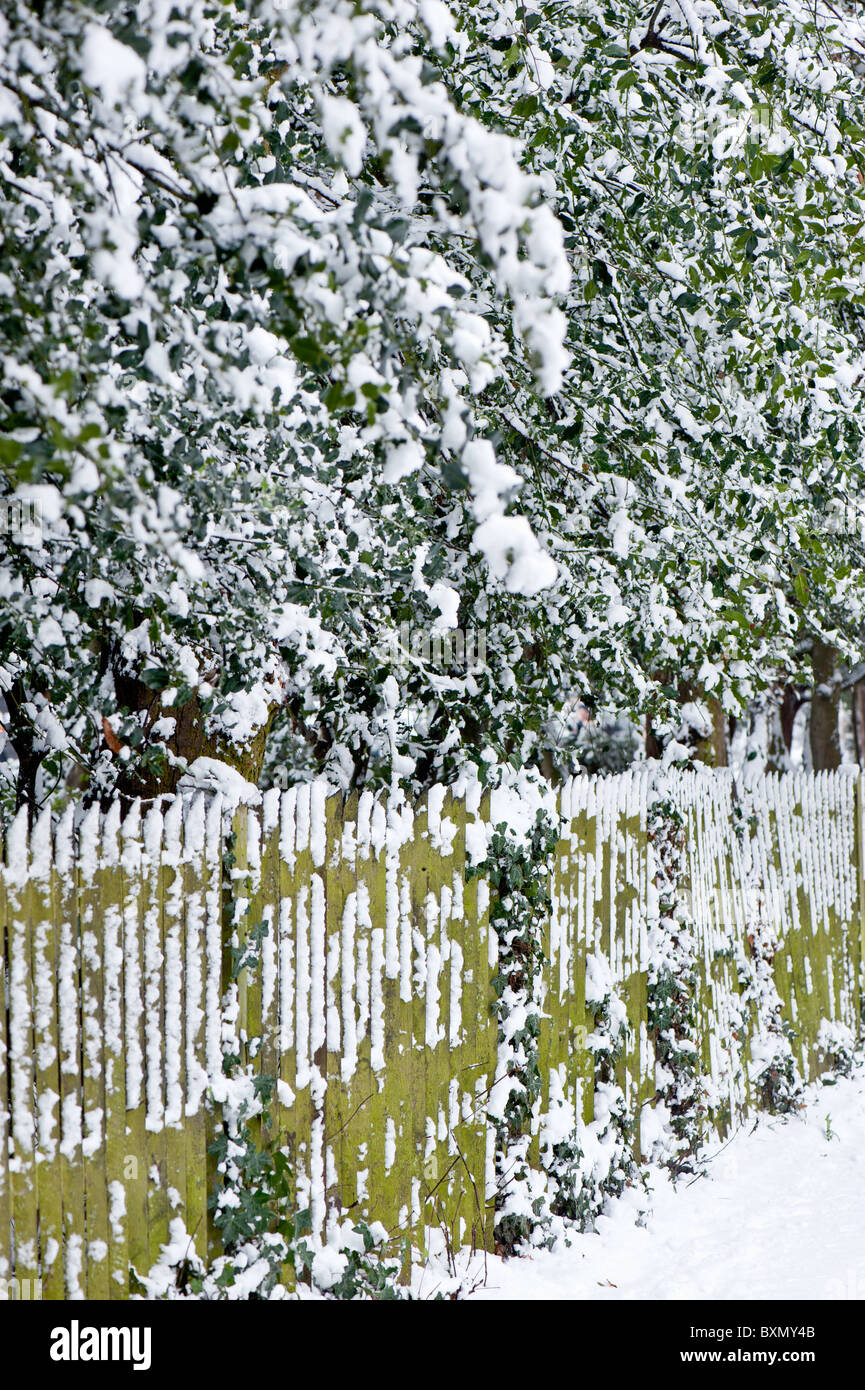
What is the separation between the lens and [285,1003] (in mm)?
4203

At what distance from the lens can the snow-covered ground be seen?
16.3ft

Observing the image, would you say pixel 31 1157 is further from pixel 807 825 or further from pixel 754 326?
pixel 807 825

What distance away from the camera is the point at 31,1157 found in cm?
329

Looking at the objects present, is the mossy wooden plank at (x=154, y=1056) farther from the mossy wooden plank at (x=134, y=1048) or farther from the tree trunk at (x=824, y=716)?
the tree trunk at (x=824, y=716)

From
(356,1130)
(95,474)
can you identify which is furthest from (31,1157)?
(95,474)

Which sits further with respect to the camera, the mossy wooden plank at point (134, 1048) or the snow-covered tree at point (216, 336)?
the mossy wooden plank at point (134, 1048)

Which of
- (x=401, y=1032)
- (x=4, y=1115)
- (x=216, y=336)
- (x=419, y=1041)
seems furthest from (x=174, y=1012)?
(x=216, y=336)

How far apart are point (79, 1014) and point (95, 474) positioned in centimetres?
167

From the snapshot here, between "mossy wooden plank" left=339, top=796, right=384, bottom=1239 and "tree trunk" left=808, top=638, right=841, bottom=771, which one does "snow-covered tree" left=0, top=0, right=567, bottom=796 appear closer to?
"mossy wooden plank" left=339, top=796, right=384, bottom=1239

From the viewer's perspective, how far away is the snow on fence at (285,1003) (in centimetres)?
337

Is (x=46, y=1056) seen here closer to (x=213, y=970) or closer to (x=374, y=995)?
(x=213, y=970)

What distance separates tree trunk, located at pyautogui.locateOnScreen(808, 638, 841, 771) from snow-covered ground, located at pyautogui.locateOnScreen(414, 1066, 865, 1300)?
6974 mm

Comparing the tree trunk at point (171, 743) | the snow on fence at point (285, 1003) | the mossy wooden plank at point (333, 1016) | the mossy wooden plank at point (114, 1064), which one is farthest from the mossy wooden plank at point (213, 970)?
the tree trunk at point (171, 743)

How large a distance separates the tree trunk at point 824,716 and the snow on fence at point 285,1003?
25.0 ft
